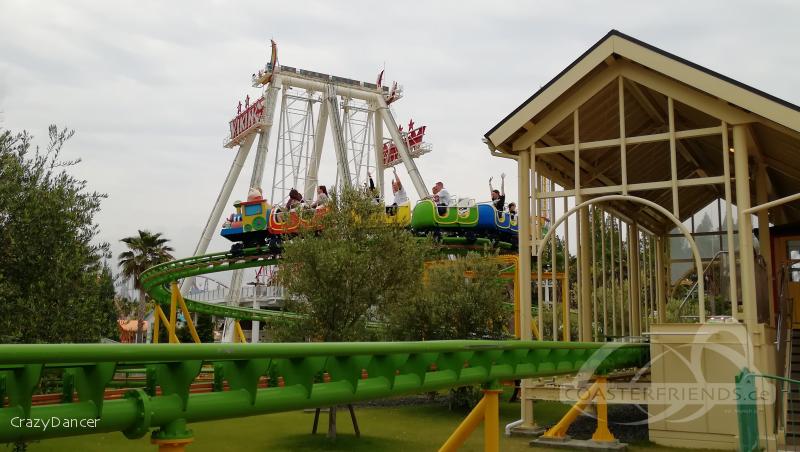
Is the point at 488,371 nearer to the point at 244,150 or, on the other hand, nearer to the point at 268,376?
the point at 268,376

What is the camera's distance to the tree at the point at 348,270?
18047 millimetres

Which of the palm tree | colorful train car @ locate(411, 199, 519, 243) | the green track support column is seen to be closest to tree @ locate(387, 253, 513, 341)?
colorful train car @ locate(411, 199, 519, 243)

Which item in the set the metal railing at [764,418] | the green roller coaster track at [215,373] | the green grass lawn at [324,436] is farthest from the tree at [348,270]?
the green roller coaster track at [215,373]

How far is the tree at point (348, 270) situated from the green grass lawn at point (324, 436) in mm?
2334

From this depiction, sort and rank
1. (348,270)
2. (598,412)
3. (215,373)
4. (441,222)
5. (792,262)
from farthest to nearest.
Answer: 1. (441,222)
2. (348,270)
3. (792,262)
4. (598,412)
5. (215,373)

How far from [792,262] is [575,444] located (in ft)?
24.1

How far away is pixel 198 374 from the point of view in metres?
4.30

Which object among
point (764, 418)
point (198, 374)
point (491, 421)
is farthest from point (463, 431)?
point (764, 418)

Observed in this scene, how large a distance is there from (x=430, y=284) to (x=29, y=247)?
538 inches

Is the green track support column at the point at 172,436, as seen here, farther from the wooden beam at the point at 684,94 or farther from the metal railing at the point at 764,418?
the wooden beam at the point at 684,94

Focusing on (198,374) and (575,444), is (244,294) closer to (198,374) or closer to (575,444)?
(575,444)

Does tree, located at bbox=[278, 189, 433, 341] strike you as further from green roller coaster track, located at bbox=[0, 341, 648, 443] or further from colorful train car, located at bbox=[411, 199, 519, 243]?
green roller coaster track, located at bbox=[0, 341, 648, 443]

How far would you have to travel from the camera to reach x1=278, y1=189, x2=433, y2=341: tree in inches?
711

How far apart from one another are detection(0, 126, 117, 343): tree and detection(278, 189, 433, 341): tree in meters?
7.58
